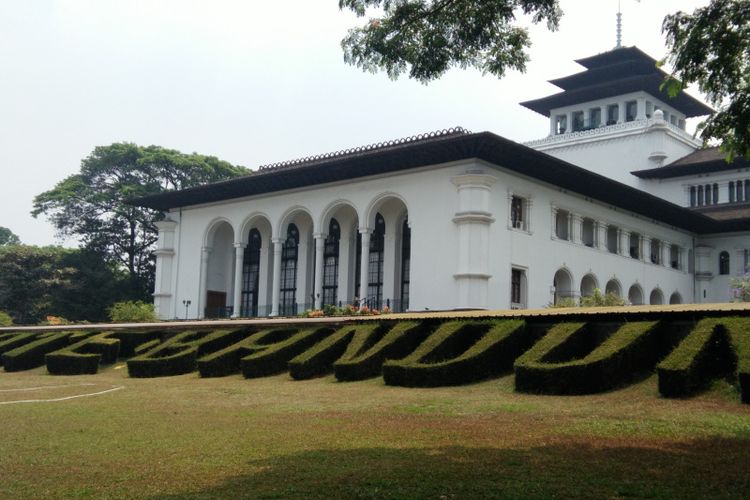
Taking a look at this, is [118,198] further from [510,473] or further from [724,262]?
[510,473]

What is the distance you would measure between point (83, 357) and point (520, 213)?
18.0 meters

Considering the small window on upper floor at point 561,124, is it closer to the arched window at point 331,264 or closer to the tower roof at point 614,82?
the tower roof at point 614,82

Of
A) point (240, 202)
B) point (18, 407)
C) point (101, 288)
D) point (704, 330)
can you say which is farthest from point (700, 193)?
point (18, 407)

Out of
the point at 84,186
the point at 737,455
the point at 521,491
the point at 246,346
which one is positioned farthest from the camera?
the point at 84,186

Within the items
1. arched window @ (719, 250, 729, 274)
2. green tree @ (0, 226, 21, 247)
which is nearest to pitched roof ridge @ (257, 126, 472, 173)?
arched window @ (719, 250, 729, 274)

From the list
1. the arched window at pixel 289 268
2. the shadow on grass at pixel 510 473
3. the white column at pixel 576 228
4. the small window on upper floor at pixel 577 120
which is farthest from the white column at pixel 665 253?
the shadow on grass at pixel 510 473

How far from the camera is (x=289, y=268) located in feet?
134

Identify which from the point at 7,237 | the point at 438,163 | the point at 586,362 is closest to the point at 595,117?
the point at 438,163

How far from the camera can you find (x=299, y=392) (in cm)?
1609

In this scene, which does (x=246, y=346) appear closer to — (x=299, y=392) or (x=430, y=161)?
(x=299, y=392)

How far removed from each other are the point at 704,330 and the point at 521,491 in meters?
7.64

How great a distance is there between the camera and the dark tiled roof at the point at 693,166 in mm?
48384

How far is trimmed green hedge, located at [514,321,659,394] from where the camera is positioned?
1386cm

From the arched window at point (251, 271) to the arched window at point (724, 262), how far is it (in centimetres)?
2445
